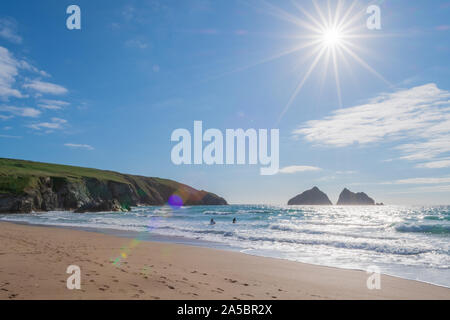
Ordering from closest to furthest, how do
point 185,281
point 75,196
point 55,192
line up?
point 185,281 < point 55,192 < point 75,196

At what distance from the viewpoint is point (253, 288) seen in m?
7.81

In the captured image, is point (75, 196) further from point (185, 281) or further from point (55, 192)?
point (185, 281)

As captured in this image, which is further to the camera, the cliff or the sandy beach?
the cliff

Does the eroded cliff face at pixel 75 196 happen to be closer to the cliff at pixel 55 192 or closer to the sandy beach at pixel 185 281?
the cliff at pixel 55 192

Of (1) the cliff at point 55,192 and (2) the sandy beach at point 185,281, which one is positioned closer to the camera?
(2) the sandy beach at point 185,281

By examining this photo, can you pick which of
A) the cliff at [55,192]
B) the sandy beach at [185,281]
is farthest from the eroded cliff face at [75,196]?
the sandy beach at [185,281]

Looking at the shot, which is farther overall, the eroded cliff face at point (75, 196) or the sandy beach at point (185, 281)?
the eroded cliff face at point (75, 196)

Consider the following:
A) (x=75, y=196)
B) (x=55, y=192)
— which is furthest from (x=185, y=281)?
(x=75, y=196)

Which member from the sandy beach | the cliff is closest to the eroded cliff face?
the cliff

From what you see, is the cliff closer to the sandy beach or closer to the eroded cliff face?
the eroded cliff face
